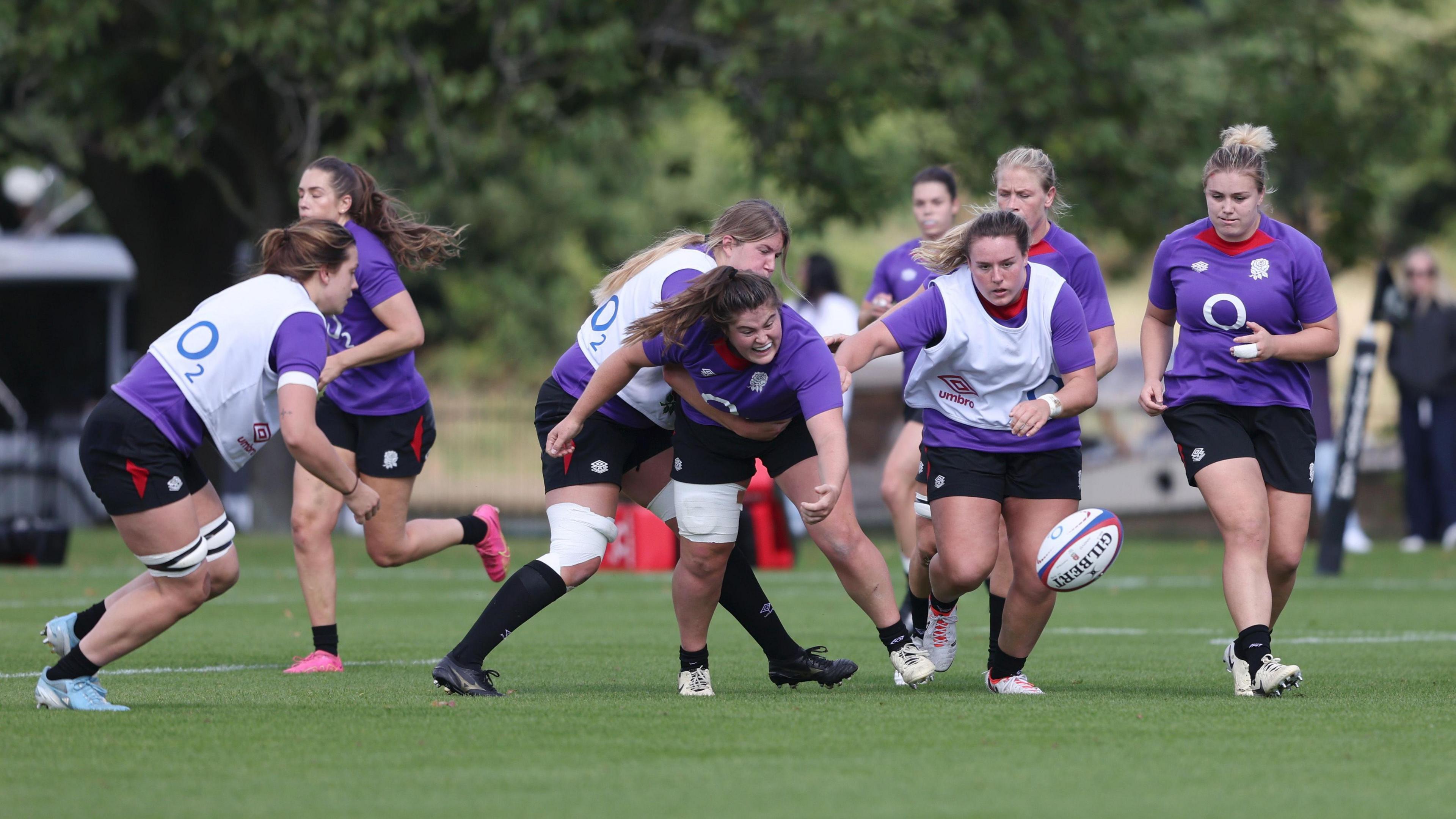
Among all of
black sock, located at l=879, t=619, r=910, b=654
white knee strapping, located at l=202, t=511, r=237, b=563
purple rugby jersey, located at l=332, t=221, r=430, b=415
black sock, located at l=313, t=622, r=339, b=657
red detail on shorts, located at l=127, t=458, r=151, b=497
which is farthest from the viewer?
black sock, located at l=313, t=622, r=339, b=657

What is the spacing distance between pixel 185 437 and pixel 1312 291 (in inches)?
155

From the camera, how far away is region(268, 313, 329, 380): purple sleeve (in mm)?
5996

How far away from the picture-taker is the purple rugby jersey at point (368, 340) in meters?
7.68

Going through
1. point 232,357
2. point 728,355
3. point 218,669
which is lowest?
point 218,669

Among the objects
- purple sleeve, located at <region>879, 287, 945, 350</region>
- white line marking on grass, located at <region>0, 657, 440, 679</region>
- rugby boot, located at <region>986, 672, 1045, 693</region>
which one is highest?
purple sleeve, located at <region>879, 287, 945, 350</region>

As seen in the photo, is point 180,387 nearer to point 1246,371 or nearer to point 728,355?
point 728,355

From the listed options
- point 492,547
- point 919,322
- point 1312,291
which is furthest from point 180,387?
point 1312,291

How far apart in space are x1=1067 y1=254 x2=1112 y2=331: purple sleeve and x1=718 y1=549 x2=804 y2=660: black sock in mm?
1738

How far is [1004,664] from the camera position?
6.80 meters

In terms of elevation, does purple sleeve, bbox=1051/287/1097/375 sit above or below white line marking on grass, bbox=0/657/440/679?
above

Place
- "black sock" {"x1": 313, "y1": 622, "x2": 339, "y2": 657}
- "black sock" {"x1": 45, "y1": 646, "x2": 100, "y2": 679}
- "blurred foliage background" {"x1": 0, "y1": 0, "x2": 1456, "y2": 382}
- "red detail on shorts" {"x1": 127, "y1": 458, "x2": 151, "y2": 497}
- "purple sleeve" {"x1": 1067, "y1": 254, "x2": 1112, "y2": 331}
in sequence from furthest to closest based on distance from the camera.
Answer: "blurred foliage background" {"x1": 0, "y1": 0, "x2": 1456, "y2": 382} < "black sock" {"x1": 313, "y1": 622, "x2": 339, "y2": 657} < "purple sleeve" {"x1": 1067, "y1": 254, "x2": 1112, "y2": 331} < "black sock" {"x1": 45, "y1": 646, "x2": 100, "y2": 679} < "red detail on shorts" {"x1": 127, "y1": 458, "x2": 151, "y2": 497}

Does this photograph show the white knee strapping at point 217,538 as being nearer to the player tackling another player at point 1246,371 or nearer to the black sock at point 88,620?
the black sock at point 88,620

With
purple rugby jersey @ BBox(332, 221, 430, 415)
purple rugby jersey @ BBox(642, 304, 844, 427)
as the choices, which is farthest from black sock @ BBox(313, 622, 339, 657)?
purple rugby jersey @ BBox(642, 304, 844, 427)

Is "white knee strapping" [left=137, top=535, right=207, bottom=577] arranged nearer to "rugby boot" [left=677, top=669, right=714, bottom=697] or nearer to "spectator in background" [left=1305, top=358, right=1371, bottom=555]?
"rugby boot" [left=677, top=669, right=714, bottom=697]
